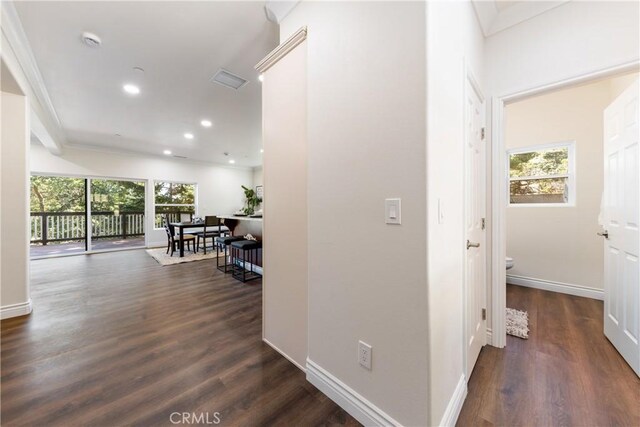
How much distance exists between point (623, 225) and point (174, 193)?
344 inches

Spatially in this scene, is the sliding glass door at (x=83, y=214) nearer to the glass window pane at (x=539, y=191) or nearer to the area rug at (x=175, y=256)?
the area rug at (x=175, y=256)

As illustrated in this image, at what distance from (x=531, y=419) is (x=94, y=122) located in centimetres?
655

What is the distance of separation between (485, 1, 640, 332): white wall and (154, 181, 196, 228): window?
781 cm

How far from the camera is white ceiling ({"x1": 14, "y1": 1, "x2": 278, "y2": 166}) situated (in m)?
1.95

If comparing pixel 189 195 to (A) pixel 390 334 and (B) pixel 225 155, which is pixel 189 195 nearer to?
(B) pixel 225 155

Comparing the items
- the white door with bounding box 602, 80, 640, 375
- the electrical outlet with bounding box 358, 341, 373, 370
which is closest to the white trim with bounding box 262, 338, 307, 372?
the electrical outlet with bounding box 358, 341, 373, 370

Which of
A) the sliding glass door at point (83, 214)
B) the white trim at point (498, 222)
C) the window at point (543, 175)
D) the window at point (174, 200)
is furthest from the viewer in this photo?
the window at point (174, 200)

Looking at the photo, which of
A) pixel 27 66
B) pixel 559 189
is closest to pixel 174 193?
pixel 27 66

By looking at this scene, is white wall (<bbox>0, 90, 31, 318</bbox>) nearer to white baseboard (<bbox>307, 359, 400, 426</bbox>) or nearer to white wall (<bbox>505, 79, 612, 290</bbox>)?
white baseboard (<bbox>307, 359, 400, 426</bbox>)

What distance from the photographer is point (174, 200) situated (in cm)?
741

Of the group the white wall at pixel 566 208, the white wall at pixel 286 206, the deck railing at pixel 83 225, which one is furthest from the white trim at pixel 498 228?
the deck railing at pixel 83 225

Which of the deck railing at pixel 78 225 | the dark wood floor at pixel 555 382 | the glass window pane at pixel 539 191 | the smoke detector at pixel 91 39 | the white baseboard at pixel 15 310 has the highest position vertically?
the smoke detector at pixel 91 39

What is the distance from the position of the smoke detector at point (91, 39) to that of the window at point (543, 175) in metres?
5.10

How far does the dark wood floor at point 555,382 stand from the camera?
53.4 inches
